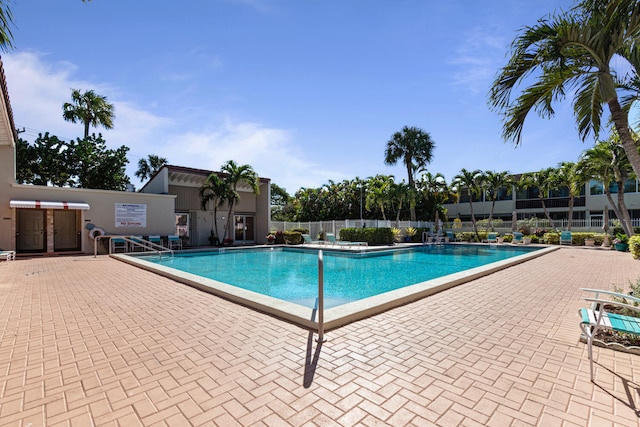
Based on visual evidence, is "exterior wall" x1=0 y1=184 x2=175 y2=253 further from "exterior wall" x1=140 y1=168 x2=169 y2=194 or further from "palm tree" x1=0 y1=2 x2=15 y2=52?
"palm tree" x1=0 y1=2 x2=15 y2=52

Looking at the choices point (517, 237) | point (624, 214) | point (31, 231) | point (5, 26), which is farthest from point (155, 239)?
point (517, 237)

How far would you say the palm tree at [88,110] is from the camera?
26.6 metres

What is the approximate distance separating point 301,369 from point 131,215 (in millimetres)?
17707

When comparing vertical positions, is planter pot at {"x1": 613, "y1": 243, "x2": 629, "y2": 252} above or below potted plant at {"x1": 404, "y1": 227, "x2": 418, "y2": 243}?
below

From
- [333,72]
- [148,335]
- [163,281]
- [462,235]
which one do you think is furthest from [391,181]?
[148,335]

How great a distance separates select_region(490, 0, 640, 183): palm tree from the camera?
13.0ft

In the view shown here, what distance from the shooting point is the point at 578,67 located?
15.2 feet

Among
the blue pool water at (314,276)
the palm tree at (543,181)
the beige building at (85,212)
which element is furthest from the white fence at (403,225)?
the beige building at (85,212)

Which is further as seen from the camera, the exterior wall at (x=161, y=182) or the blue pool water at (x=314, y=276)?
the exterior wall at (x=161, y=182)

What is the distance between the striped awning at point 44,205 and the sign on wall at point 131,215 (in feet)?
5.00

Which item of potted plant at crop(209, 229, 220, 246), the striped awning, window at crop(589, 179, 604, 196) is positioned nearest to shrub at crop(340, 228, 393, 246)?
potted plant at crop(209, 229, 220, 246)

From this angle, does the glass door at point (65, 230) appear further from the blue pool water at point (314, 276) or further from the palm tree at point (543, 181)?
the palm tree at point (543, 181)

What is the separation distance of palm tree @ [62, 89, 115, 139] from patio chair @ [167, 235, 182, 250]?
16539 mm

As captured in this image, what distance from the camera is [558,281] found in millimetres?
7770
